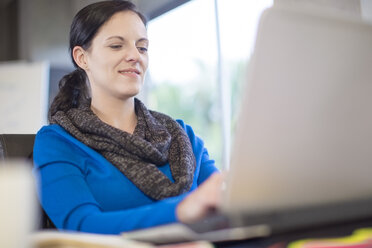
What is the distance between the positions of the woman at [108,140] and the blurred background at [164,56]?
1.63 m

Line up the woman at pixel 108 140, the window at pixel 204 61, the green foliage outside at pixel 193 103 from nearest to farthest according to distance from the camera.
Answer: the woman at pixel 108 140
the window at pixel 204 61
the green foliage outside at pixel 193 103

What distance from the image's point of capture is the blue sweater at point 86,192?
0.81 meters

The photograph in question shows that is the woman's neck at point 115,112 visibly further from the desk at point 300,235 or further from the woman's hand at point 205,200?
the desk at point 300,235

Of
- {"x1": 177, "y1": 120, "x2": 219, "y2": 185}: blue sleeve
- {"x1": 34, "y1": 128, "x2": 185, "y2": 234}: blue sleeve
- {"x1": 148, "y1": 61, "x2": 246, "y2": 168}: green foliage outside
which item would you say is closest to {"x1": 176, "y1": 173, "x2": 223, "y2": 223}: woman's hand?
{"x1": 34, "y1": 128, "x2": 185, "y2": 234}: blue sleeve

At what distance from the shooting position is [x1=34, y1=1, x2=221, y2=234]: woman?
3.31 ft

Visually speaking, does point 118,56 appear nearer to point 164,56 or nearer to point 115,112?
point 115,112

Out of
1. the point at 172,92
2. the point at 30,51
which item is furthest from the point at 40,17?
the point at 172,92

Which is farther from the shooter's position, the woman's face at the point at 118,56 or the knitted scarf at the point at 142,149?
the woman's face at the point at 118,56

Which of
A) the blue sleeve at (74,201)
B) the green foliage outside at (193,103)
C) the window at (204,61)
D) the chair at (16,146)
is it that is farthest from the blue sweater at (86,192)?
the green foliage outside at (193,103)

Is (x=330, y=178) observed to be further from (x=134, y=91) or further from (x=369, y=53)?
(x=134, y=91)

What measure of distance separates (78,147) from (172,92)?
10.1 ft

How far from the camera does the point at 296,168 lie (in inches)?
20.9

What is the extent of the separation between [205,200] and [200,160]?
0.73 m

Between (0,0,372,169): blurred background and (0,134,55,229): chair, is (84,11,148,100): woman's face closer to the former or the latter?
(0,134,55,229): chair
